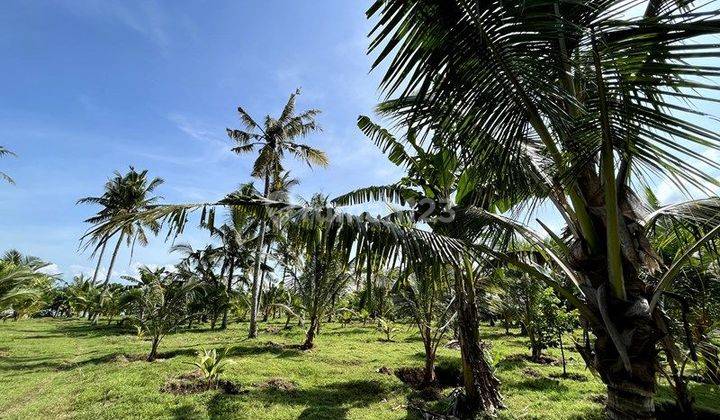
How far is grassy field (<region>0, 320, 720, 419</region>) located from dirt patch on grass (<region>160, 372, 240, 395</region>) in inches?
9.4

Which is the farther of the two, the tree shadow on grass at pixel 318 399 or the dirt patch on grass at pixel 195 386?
the dirt patch on grass at pixel 195 386

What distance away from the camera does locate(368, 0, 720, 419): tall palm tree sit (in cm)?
170

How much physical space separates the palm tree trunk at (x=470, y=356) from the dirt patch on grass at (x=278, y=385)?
13.1 feet

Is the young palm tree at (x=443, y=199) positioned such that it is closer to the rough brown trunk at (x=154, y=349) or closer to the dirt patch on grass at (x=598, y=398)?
the dirt patch on grass at (x=598, y=398)

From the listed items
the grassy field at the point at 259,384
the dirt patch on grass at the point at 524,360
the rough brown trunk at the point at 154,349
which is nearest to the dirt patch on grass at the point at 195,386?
the grassy field at the point at 259,384

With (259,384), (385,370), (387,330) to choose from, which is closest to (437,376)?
(385,370)

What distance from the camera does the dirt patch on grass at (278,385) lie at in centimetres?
846

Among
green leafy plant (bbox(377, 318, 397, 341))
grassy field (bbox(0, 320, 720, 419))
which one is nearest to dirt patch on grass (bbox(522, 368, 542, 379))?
grassy field (bbox(0, 320, 720, 419))

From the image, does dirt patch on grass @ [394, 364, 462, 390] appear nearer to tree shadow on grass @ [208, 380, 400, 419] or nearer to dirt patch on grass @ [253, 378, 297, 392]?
tree shadow on grass @ [208, 380, 400, 419]

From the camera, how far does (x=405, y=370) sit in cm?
1054

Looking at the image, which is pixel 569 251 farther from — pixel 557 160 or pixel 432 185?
pixel 432 185

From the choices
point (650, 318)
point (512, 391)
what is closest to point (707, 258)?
point (650, 318)

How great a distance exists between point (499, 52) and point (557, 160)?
1166mm

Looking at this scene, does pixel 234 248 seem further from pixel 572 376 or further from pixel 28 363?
pixel 572 376
